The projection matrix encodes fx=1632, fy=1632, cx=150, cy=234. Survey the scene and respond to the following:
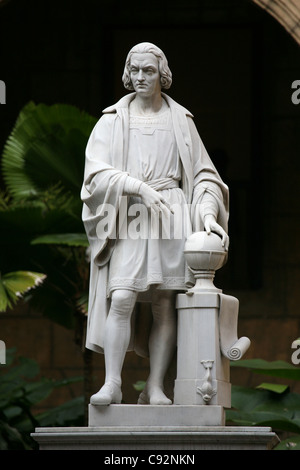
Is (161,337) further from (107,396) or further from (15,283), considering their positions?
(15,283)

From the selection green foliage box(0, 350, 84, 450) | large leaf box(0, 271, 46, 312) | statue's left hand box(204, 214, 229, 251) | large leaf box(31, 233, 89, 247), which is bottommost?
green foliage box(0, 350, 84, 450)

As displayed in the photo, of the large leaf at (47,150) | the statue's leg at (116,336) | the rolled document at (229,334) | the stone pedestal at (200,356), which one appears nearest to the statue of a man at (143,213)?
the statue's leg at (116,336)

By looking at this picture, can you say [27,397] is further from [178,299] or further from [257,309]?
[178,299]

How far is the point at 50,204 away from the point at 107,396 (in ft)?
15.8

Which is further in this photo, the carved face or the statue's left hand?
the carved face

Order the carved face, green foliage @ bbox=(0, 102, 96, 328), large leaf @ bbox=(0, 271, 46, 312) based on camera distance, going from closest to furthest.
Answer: the carved face → large leaf @ bbox=(0, 271, 46, 312) → green foliage @ bbox=(0, 102, 96, 328)

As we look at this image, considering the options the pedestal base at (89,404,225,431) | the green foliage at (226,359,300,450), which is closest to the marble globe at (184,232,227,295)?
the pedestal base at (89,404,225,431)

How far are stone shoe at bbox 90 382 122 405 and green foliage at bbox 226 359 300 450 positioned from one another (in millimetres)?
3495

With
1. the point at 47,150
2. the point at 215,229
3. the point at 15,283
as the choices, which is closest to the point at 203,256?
the point at 215,229

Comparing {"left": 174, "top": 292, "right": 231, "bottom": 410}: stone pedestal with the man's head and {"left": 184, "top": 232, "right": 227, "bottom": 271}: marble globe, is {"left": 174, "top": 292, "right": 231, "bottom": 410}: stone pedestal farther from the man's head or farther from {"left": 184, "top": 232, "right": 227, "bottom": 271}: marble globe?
the man's head

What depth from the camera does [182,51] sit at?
17172 mm

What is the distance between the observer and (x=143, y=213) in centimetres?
984

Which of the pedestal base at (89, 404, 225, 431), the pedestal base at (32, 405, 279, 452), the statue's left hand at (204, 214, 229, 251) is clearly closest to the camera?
the pedestal base at (32, 405, 279, 452)

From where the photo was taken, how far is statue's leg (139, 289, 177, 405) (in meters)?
9.87
